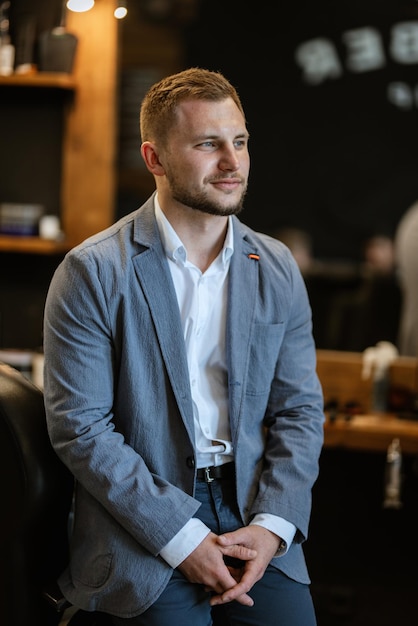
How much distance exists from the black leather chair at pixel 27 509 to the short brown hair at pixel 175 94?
614 millimetres

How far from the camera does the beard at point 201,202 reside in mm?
1796

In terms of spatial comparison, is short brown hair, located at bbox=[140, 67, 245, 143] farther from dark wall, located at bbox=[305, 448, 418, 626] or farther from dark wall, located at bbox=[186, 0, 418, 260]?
dark wall, located at bbox=[305, 448, 418, 626]

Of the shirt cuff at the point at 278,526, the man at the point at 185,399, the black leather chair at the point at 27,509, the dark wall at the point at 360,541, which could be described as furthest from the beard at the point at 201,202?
the dark wall at the point at 360,541

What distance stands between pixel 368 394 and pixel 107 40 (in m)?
1.63

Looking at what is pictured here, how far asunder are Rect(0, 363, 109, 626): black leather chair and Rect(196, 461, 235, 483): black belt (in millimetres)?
295

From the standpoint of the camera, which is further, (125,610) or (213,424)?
(213,424)

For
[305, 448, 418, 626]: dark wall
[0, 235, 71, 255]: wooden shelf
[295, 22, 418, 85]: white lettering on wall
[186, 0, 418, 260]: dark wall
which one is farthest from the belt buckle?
[295, 22, 418, 85]: white lettering on wall

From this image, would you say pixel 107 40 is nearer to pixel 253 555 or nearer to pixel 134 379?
pixel 134 379

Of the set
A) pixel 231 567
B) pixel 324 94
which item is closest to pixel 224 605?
pixel 231 567

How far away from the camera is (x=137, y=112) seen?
3279mm

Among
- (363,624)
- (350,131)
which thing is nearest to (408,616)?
(363,624)

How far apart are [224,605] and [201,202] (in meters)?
0.84

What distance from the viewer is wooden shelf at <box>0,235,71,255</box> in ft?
10.6

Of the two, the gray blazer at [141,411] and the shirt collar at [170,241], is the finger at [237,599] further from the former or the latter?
the shirt collar at [170,241]
